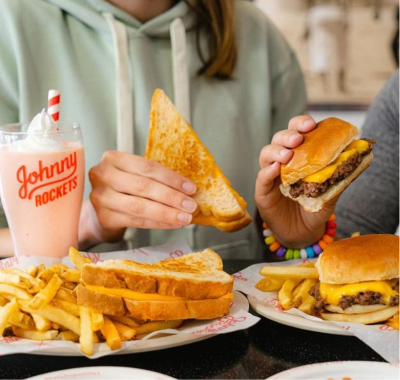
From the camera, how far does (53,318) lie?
3.51 ft

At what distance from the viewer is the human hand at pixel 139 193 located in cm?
155

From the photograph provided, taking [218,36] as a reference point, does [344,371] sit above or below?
below

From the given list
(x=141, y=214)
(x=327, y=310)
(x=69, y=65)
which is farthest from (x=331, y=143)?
(x=69, y=65)

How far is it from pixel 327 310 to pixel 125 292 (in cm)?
46

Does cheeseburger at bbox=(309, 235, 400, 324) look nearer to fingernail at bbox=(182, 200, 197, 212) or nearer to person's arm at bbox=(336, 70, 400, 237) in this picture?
fingernail at bbox=(182, 200, 197, 212)

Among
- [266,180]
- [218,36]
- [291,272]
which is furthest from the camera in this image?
[218,36]

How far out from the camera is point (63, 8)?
2.02m

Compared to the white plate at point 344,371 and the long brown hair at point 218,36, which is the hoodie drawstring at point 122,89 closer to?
the long brown hair at point 218,36

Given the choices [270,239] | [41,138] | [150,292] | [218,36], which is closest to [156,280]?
[150,292]

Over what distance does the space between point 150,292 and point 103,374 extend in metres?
0.27

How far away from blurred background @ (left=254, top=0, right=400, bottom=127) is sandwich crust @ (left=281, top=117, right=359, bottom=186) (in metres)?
2.97

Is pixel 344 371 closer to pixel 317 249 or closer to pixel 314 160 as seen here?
pixel 314 160

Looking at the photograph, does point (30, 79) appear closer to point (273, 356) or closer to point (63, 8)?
point (63, 8)

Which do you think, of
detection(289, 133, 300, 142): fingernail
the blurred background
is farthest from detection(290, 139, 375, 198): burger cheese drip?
the blurred background
